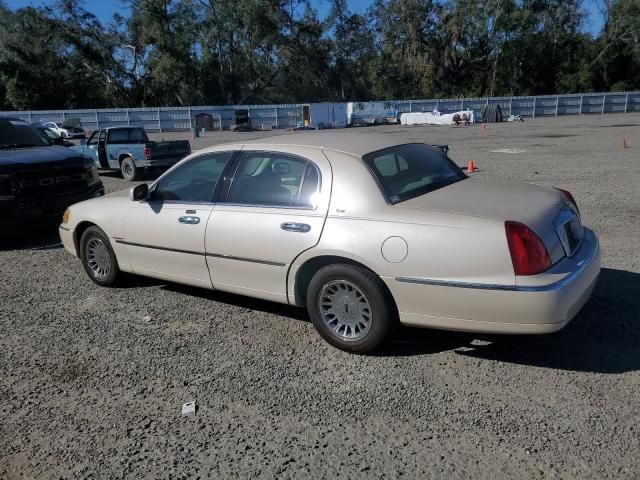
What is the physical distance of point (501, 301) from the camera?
138 inches

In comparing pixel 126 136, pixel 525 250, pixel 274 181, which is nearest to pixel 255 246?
pixel 274 181

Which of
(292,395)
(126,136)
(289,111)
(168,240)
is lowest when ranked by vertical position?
(292,395)

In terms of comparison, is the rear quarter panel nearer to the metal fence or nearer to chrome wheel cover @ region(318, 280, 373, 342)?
chrome wheel cover @ region(318, 280, 373, 342)

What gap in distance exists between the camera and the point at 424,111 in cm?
5197

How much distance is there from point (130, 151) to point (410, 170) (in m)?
12.3

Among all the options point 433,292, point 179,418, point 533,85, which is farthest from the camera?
point 533,85

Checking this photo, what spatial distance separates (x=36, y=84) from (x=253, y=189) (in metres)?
65.8

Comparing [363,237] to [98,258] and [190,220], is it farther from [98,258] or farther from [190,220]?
[98,258]

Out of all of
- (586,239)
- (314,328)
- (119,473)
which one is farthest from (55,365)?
(586,239)

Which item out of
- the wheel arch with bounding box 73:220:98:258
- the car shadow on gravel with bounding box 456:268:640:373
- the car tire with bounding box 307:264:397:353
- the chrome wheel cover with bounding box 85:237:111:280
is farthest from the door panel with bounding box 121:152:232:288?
the car shadow on gravel with bounding box 456:268:640:373

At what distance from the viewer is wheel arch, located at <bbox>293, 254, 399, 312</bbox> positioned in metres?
3.92

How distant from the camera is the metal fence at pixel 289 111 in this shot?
47312 mm

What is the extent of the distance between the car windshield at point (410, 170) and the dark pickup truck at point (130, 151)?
10.9 m

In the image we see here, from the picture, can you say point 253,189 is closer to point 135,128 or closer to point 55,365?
point 55,365
